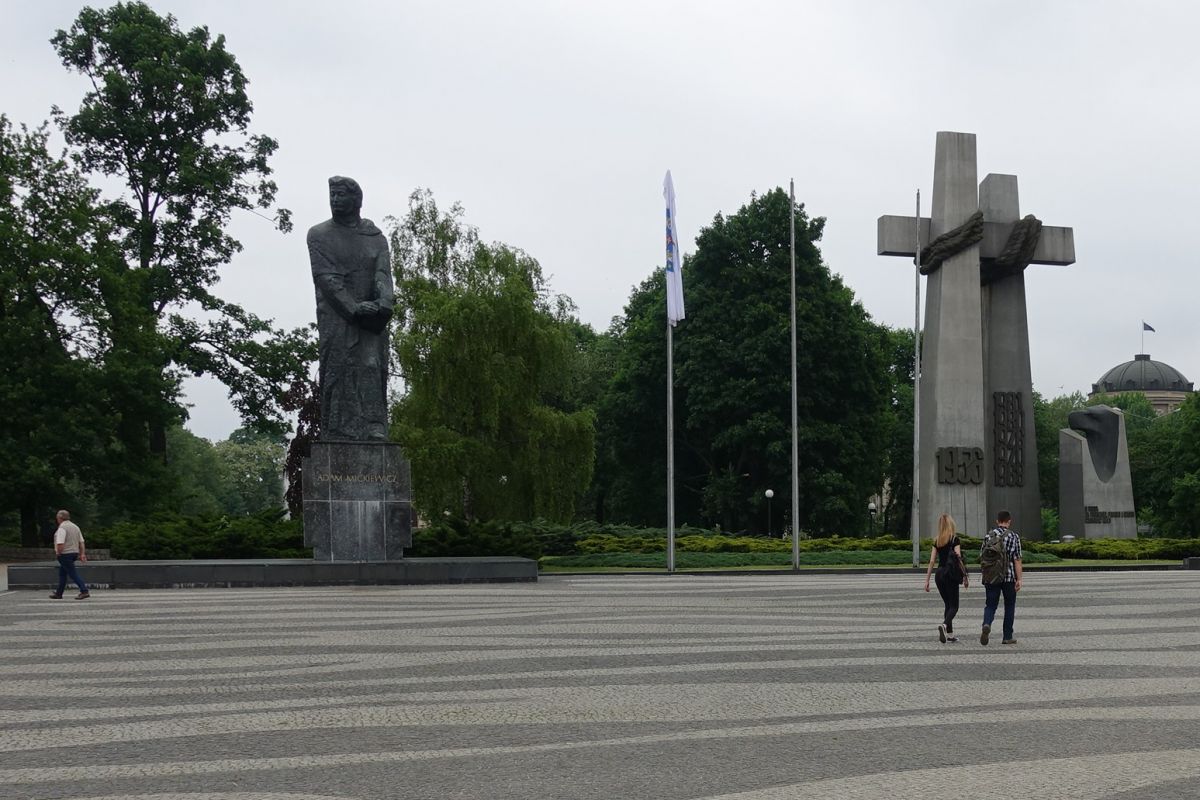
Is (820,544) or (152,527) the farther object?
(820,544)

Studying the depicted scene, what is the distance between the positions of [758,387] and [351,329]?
28064 mm

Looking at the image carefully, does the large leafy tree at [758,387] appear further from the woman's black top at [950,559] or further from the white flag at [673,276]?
the woman's black top at [950,559]

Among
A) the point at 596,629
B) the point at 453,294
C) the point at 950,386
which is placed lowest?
the point at 596,629

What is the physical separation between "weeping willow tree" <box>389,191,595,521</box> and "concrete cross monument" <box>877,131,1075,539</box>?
11.3m

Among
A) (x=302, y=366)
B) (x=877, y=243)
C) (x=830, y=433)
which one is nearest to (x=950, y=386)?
(x=877, y=243)

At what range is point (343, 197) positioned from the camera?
26188 mm

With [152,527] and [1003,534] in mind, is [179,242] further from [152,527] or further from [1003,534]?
[1003,534]

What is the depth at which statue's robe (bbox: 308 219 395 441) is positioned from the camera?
25.4 meters

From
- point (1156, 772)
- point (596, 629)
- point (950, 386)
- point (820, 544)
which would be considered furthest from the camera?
point (950, 386)

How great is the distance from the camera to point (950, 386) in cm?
4103

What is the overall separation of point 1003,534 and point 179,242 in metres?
34.8

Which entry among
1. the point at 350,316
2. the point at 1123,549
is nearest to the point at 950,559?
the point at 350,316

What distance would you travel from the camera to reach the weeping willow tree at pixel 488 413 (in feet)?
130

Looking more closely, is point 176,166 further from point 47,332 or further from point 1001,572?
point 1001,572
